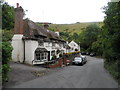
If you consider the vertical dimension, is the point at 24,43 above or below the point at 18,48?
above

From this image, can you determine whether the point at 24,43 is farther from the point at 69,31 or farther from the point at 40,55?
the point at 69,31

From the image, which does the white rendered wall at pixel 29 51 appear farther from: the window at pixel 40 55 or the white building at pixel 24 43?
the window at pixel 40 55

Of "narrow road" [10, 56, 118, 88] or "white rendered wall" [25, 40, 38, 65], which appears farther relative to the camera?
"white rendered wall" [25, 40, 38, 65]

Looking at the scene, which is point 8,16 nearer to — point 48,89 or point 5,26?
point 5,26

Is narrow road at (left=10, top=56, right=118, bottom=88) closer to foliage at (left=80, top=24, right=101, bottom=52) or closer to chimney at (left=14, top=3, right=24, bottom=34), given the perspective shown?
chimney at (left=14, top=3, right=24, bottom=34)

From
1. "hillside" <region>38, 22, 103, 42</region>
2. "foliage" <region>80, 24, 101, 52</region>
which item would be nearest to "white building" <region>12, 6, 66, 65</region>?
"foliage" <region>80, 24, 101, 52</region>

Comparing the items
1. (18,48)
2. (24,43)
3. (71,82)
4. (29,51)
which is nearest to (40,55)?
(29,51)

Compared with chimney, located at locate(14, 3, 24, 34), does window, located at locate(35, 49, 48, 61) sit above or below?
below

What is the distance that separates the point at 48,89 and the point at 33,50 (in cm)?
1786

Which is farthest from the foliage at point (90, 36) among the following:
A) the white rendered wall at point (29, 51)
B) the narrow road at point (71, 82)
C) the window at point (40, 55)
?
the narrow road at point (71, 82)

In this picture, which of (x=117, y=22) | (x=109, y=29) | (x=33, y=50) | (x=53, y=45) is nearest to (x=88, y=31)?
(x=53, y=45)

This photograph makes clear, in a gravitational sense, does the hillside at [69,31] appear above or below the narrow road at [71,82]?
above

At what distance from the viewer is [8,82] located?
13.5 meters

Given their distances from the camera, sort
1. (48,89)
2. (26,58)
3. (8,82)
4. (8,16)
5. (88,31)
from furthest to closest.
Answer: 1. (88,31)
2. (8,16)
3. (26,58)
4. (8,82)
5. (48,89)
